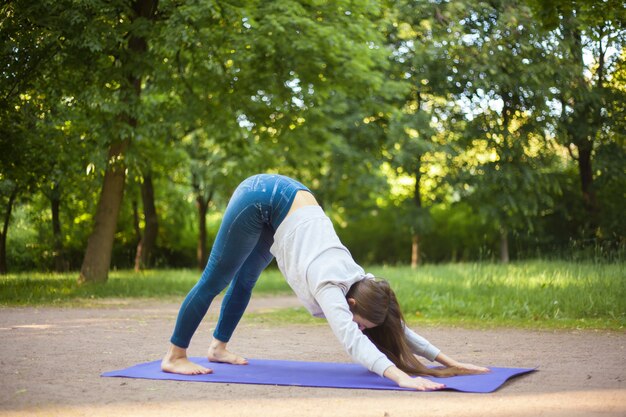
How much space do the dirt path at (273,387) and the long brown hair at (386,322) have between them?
0.50m

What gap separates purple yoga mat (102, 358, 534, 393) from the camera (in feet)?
17.1

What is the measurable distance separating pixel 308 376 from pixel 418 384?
985 mm

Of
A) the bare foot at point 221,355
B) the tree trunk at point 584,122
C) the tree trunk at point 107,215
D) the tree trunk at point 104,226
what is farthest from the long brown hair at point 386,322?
the tree trunk at point 584,122

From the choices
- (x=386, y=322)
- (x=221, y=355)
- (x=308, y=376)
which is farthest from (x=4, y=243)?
(x=386, y=322)

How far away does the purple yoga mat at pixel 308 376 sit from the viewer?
5.22m

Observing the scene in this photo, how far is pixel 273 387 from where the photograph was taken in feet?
17.3

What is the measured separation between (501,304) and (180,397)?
7223mm

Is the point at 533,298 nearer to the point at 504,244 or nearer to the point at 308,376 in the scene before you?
the point at 308,376

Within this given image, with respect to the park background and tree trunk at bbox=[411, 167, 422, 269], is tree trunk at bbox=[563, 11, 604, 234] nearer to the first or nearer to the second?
the park background

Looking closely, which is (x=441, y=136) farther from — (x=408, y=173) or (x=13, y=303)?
(x=13, y=303)

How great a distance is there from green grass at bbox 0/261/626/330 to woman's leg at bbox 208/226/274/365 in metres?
4.55

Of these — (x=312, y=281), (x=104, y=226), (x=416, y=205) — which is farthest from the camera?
A: (x=416, y=205)

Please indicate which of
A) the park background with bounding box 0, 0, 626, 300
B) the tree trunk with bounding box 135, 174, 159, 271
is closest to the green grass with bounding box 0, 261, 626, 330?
the park background with bounding box 0, 0, 626, 300

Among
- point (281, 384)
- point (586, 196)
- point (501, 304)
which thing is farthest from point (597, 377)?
point (586, 196)
